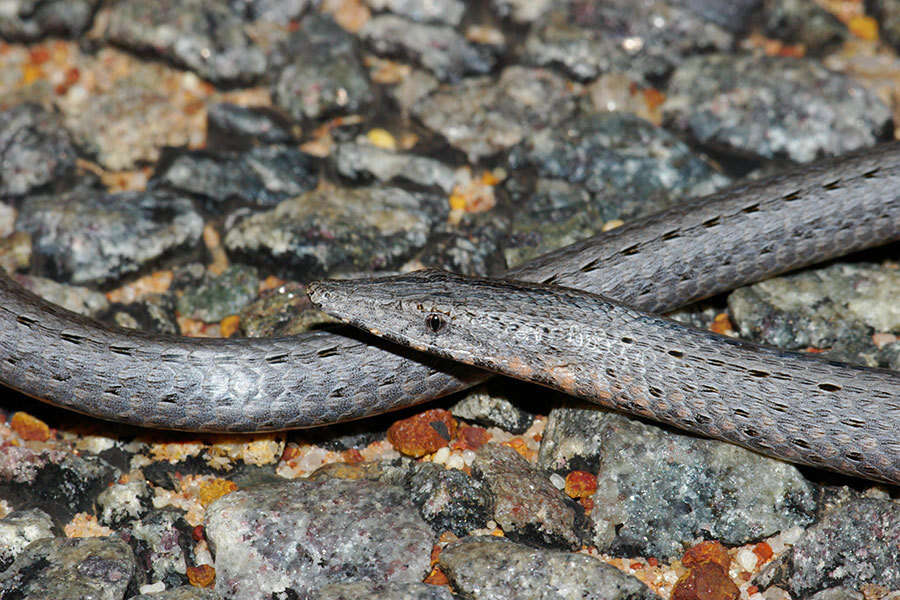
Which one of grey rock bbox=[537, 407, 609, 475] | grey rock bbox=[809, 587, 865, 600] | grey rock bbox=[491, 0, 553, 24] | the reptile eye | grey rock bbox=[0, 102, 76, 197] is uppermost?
grey rock bbox=[491, 0, 553, 24]

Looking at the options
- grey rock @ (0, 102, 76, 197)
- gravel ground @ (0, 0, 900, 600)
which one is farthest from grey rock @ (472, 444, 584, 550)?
grey rock @ (0, 102, 76, 197)

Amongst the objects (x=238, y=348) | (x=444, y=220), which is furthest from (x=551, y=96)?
(x=238, y=348)

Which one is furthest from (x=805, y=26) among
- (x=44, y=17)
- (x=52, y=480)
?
(x=52, y=480)

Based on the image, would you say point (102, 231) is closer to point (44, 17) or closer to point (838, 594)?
point (44, 17)

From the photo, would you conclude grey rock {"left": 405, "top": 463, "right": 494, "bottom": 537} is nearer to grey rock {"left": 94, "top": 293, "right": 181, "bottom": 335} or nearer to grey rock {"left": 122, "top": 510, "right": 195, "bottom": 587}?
grey rock {"left": 122, "top": 510, "right": 195, "bottom": 587}

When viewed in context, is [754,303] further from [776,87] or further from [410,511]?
[410,511]

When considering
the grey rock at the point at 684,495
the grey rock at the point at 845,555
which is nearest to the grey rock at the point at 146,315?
the grey rock at the point at 684,495
